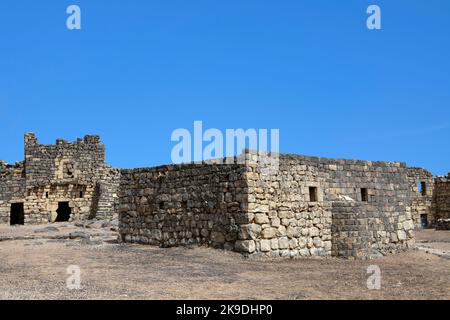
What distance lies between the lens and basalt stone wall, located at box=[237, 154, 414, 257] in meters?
13.7

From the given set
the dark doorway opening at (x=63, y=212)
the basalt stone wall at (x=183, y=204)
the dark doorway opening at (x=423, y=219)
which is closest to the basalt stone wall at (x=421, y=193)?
the dark doorway opening at (x=423, y=219)

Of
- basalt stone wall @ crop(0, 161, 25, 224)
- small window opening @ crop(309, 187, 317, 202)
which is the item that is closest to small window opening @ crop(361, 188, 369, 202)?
small window opening @ crop(309, 187, 317, 202)

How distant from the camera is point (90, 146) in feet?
125

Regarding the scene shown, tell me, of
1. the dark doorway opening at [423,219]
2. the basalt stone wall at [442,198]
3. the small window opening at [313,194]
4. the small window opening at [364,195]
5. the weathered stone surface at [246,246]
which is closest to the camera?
the weathered stone surface at [246,246]

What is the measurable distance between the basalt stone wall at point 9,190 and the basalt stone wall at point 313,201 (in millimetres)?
24156

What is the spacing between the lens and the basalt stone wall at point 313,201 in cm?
1373

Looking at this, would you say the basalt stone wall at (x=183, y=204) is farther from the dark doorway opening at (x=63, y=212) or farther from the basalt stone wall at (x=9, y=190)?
the basalt stone wall at (x=9, y=190)

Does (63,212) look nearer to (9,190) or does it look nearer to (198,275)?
(9,190)

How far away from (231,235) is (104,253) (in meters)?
3.46

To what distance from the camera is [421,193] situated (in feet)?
127

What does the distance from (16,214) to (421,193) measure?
28055 millimetres

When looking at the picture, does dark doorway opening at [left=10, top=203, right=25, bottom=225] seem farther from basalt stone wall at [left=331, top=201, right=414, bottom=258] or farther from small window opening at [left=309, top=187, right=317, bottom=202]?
basalt stone wall at [left=331, top=201, right=414, bottom=258]

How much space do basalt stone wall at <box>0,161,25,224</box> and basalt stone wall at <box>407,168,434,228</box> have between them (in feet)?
86.3
